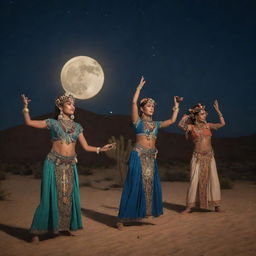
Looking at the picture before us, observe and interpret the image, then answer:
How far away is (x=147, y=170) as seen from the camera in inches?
274

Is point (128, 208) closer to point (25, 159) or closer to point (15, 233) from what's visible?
point (15, 233)

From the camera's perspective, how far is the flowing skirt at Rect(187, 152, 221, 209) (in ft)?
26.9

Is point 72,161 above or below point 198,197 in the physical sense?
above

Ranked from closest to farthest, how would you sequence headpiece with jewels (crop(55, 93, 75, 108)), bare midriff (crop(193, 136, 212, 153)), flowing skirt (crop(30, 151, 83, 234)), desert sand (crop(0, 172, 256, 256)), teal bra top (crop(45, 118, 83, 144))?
desert sand (crop(0, 172, 256, 256)) < flowing skirt (crop(30, 151, 83, 234)) < teal bra top (crop(45, 118, 83, 144)) < headpiece with jewels (crop(55, 93, 75, 108)) < bare midriff (crop(193, 136, 212, 153))

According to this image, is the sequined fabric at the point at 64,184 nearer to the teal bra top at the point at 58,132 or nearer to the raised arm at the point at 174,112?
the teal bra top at the point at 58,132

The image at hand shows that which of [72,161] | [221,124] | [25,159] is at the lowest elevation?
[25,159]

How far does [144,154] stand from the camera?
6922mm

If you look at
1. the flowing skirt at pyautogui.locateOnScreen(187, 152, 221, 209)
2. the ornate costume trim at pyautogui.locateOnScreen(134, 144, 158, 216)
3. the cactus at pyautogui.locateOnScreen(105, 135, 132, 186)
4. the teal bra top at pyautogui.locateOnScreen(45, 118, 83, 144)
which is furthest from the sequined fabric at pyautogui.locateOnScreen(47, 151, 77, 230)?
the cactus at pyautogui.locateOnScreen(105, 135, 132, 186)

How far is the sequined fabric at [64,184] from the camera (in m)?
5.93

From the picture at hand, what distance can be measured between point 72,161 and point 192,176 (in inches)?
135

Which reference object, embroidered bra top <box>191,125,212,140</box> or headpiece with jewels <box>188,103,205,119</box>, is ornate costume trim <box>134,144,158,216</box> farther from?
headpiece with jewels <box>188,103,205,119</box>

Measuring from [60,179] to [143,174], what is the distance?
179 cm

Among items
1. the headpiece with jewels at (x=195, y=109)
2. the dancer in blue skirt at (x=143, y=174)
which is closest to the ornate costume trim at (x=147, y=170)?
the dancer in blue skirt at (x=143, y=174)

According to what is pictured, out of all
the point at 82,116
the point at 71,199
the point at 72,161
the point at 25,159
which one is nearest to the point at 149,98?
the point at 72,161
